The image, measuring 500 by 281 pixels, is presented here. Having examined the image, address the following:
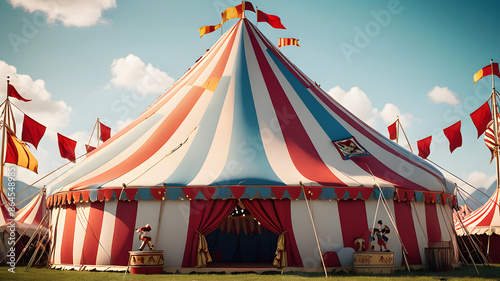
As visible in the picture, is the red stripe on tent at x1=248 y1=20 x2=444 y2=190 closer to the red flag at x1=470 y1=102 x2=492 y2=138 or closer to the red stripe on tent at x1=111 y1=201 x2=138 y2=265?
the red flag at x1=470 y1=102 x2=492 y2=138

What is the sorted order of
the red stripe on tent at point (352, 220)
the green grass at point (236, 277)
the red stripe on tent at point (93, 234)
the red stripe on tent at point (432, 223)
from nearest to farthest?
the green grass at point (236, 277)
the red stripe on tent at point (352, 220)
the red stripe on tent at point (93, 234)
the red stripe on tent at point (432, 223)

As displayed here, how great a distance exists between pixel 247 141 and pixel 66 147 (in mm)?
4663

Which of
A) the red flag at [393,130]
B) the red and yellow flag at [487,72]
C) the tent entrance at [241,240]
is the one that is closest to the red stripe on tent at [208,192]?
the tent entrance at [241,240]

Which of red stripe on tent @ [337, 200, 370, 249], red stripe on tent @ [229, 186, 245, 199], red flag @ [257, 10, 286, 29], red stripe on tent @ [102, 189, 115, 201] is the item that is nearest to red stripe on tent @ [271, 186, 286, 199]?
red stripe on tent @ [229, 186, 245, 199]

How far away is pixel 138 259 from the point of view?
25.5ft

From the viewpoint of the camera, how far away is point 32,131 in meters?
11.3

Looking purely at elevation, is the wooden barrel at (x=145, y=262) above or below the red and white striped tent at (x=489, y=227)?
below

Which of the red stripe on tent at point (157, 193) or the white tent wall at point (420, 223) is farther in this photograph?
the white tent wall at point (420, 223)

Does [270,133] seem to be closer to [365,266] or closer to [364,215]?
[364,215]

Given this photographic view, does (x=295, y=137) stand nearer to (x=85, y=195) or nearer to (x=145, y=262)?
(x=145, y=262)

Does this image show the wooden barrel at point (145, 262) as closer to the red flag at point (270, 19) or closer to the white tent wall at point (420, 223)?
the white tent wall at point (420, 223)

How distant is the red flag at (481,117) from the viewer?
12062 mm

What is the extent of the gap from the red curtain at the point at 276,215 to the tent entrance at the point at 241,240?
3.84 meters

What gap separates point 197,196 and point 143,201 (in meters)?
0.99
